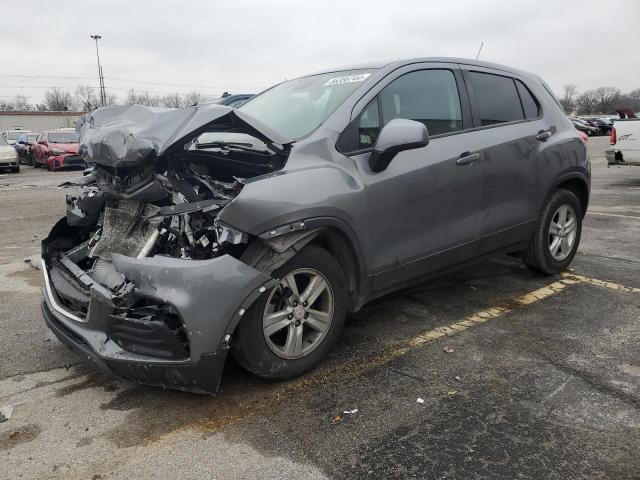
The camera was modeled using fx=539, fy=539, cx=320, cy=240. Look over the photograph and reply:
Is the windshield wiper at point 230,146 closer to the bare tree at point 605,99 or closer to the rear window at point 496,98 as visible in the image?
the rear window at point 496,98

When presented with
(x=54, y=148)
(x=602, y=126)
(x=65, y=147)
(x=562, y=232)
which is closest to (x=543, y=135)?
(x=562, y=232)

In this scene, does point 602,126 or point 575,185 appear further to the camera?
point 602,126

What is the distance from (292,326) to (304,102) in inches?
66.1

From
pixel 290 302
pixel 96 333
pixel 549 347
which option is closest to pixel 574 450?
pixel 549 347

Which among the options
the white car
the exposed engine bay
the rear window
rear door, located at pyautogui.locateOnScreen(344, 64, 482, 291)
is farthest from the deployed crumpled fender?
the white car

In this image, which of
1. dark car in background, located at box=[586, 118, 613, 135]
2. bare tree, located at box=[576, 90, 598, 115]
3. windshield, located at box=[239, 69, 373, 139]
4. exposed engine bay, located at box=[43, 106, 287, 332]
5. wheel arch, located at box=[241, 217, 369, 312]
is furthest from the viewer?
bare tree, located at box=[576, 90, 598, 115]

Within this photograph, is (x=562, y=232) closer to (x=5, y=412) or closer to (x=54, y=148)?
(x=5, y=412)

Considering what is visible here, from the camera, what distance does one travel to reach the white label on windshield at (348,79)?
366 cm

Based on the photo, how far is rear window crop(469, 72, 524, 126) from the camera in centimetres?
419

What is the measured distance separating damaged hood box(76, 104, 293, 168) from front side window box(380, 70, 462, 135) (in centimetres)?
86

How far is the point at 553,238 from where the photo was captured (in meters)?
4.95

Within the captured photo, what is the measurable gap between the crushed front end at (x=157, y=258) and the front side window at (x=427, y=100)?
983mm

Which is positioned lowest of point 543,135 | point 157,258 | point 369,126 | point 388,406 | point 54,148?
point 388,406

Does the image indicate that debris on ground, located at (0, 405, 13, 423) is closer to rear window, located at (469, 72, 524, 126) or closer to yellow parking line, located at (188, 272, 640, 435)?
yellow parking line, located at (188, 272, 640, 435)
